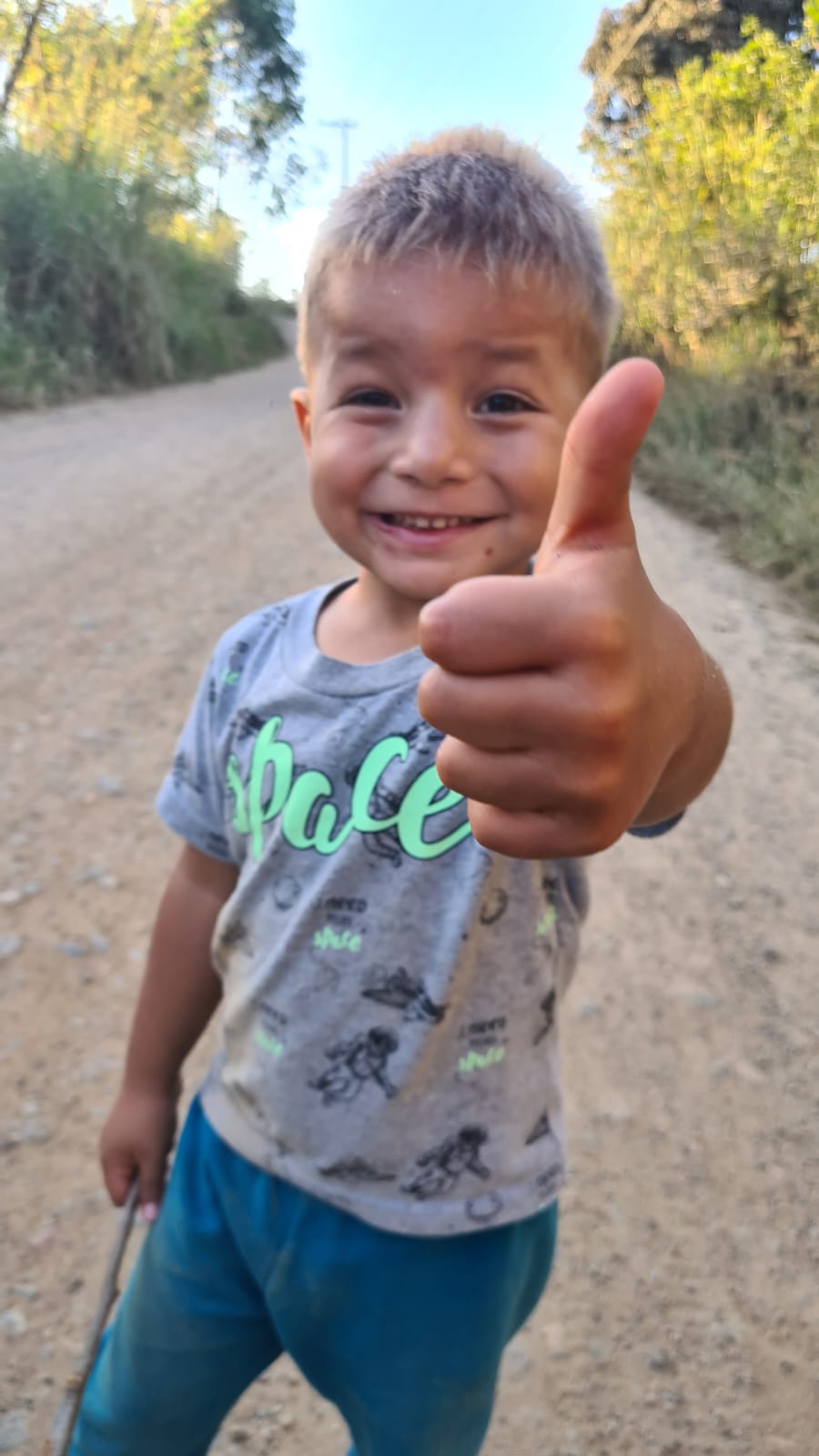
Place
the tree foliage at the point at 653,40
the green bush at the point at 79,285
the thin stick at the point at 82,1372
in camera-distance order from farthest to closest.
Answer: the green bush at the point at 79,285
the tree foliage at the point at 653,40
the thin stick at the point at 82,1372

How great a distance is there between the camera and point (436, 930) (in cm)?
82

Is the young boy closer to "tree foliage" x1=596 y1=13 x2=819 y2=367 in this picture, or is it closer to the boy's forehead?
the boy's forehead

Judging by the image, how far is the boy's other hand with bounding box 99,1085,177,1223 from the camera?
43.7 inches

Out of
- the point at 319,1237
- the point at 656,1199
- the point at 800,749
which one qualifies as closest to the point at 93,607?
the point at 800,749

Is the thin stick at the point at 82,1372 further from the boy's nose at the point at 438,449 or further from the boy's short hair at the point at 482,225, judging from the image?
the boy's short hair at the point at 482,225

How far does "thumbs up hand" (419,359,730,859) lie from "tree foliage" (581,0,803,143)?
6.93 m

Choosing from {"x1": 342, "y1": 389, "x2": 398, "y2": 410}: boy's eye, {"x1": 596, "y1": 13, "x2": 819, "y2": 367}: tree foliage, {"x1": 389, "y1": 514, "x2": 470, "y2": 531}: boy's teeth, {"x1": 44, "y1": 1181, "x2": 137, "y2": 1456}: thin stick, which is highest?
{"x1": 596, "y1": 13, "x2": 819, "y2": 367}: tree foliage

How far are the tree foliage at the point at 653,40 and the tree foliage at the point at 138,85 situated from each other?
8.79ft

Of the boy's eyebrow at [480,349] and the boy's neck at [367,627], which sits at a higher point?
the boy's eyebrow at [480,349]

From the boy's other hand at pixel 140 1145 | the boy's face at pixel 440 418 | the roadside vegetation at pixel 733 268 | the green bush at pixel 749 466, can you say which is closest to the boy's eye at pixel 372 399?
the boy's face at pixel 440 418

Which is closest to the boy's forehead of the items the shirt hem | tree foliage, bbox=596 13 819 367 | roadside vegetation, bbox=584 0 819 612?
the shirt hem

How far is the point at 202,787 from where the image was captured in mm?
1053

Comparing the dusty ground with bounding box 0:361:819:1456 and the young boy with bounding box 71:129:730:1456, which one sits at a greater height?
the young boy with bounding box 71:129:730:1456

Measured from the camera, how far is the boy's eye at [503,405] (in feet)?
2.72
